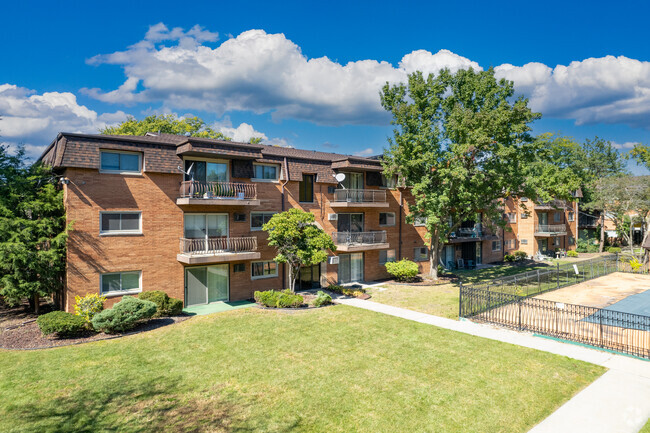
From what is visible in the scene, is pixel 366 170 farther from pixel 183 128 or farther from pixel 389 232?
pixel 183 128

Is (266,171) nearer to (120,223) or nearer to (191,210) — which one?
(191,210)

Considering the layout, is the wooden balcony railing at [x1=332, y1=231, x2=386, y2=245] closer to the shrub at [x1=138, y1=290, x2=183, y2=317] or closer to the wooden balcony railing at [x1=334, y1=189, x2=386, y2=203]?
the wooden balcony railing at [x1=334, y1=189, x2=386, y2=203]

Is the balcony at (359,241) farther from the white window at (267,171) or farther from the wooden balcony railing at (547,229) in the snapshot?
the wooden balcony railing at (547,229)

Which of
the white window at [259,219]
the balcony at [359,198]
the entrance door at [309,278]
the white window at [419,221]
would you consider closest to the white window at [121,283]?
the white window at [259,219]

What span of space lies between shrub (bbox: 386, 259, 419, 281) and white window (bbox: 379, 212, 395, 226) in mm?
2960

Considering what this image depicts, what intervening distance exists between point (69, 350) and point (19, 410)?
4.23 m

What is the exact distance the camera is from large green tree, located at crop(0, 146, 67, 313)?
48.6 ft

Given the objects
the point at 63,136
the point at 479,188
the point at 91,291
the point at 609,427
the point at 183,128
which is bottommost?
the point at 609,427

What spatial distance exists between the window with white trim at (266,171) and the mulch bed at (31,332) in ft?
27.6

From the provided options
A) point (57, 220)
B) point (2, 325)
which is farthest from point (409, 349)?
point (2, 325)

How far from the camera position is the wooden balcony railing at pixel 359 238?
945 inches

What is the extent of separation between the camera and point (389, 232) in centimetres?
2717

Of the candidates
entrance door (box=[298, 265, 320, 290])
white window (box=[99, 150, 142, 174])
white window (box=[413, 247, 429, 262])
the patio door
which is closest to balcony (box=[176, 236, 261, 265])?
the patio door

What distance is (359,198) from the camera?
24844 millimetres
